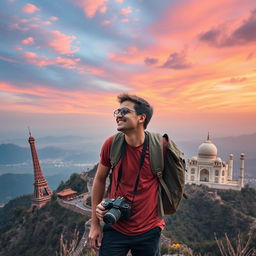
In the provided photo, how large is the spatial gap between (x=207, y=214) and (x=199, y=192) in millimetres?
3025

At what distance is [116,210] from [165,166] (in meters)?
0.78

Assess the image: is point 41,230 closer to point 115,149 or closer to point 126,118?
point 115,149

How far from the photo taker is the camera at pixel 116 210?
2.61 meters

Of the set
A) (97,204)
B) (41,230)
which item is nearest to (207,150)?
(41,230)

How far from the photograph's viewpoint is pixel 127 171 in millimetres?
2883

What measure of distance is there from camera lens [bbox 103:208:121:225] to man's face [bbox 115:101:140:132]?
901mm

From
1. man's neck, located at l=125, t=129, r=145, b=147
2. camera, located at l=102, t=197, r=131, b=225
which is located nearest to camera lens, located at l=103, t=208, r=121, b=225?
camera, located at l=102, t=197, r=131, b=225

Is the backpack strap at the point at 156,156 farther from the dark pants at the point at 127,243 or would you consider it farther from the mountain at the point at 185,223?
the mountain at the point at 185,223

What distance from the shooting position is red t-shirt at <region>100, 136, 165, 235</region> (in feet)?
9.42

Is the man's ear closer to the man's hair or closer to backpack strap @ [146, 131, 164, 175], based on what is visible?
the man's hair

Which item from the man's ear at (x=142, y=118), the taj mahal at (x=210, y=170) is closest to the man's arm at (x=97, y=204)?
the man's ear at (x=142, y=118)

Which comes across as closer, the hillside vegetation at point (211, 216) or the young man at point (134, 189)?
the young man at point (134, 189)

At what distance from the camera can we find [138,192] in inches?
114

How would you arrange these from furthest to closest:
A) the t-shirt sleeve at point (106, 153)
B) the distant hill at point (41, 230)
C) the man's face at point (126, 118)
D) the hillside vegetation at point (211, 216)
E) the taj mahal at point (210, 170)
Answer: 1. the taj mahal at point (210, 170)
2. the hillside vegetation at point (211, 216)
3. the distant hill at point (41, 230)
4. the t-shirt sleeve at point (106, 153)
5. the man's face at point (126, 118)
